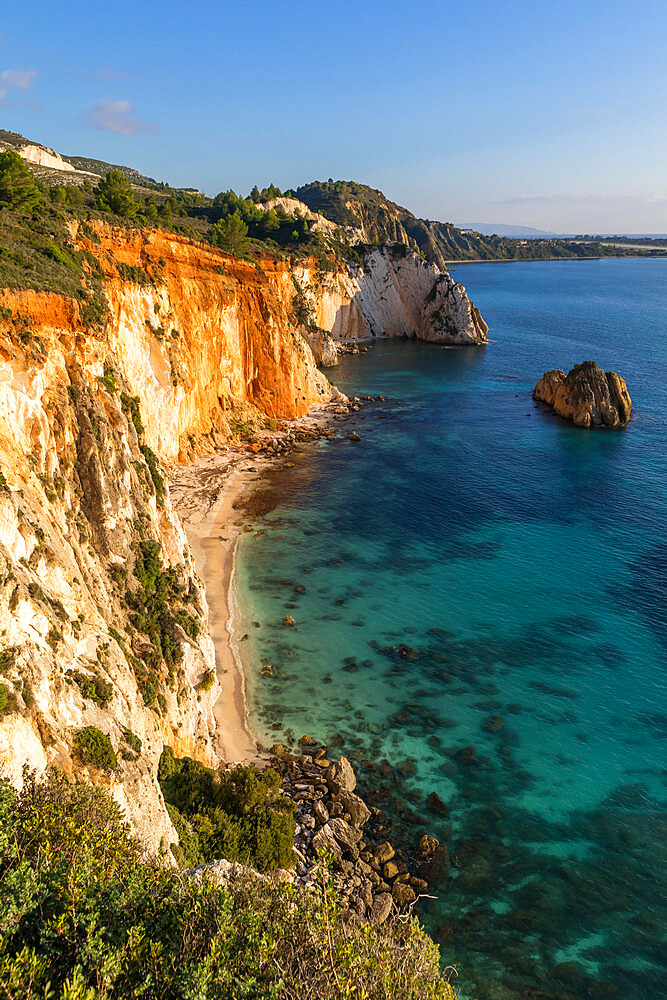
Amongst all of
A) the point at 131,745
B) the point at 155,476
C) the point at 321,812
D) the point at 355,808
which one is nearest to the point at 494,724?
the point at 355,808

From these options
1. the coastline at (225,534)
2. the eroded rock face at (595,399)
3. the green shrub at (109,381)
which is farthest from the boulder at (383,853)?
the eroded rock face at (595,399)

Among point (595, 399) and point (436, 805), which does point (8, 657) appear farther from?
point (595, 399)

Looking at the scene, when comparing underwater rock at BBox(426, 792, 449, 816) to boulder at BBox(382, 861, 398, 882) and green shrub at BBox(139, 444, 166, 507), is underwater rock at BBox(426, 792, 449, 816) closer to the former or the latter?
boulder at BBox(382, 861, 398, 882)

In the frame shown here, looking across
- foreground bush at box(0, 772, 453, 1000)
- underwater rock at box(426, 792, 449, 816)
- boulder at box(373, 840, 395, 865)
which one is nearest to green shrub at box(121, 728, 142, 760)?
foreground bush at box(0, 772, 453, 1000)

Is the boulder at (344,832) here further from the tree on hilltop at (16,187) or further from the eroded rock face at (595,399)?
the eroded rock face at (595,399)

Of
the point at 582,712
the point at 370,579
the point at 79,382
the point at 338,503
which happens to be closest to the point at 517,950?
the point at 582,712
